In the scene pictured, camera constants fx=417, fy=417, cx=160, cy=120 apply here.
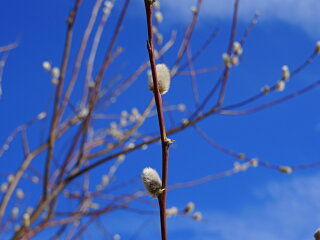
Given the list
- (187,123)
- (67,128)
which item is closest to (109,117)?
(67,128)

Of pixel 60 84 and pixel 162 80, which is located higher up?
pixel 60 84

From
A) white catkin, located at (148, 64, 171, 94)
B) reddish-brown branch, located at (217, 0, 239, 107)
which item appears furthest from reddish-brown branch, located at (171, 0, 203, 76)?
white catkin, located at (148, 64, 171, 94)

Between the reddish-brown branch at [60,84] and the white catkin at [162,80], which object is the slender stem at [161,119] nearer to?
the white catkin at [162,80]

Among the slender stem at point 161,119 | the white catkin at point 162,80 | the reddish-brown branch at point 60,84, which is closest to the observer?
the slender stem at point 161,119

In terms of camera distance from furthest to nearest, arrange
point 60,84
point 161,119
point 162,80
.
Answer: point 60,84
point 162,80
point 161,119

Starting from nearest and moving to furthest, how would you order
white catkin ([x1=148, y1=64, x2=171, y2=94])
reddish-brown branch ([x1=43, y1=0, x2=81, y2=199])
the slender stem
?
the slender stem → white catkin ([x1=148, y1=64, x2=171, y2=94]) → reddish-brown branch ([x1=43, y1=0, x2=81, y2=199])

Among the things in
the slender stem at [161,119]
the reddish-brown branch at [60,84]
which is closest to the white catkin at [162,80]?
the slender stem at [161,119]

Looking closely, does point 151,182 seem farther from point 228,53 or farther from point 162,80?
point 228,53

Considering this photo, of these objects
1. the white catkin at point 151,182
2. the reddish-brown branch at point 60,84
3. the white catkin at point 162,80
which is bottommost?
the white catkin at point 151,182

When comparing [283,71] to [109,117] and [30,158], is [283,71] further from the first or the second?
[30,158]

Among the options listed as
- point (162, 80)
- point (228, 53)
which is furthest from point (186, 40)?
point (162, 80)

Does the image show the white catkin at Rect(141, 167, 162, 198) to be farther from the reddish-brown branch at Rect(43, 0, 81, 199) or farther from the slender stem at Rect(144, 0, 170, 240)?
the reddish-brown branch at Rect(43, 0, 81, 199)
